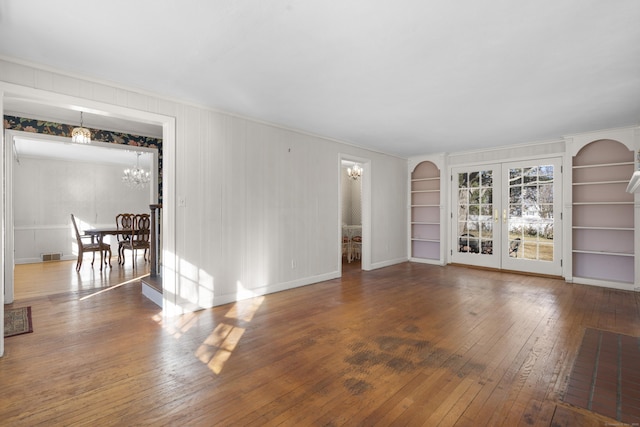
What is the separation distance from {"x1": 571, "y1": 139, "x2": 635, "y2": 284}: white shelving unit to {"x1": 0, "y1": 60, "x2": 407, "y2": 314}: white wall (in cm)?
414

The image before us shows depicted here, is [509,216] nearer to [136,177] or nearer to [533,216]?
[533,216]

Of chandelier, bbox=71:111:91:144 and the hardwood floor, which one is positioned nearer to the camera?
the hardwood floor

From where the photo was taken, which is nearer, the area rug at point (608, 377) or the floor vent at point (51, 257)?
the area rug at point (608, 377)

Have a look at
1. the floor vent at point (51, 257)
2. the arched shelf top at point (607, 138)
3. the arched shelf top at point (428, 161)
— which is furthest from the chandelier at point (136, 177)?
the arched shelf top at point (607, 138)

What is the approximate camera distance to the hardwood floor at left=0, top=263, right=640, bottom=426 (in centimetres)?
186

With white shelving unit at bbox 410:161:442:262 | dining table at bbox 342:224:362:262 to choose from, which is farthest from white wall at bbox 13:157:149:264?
white shelving unit at bbox 410:161:442:262

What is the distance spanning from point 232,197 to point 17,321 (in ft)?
8.63

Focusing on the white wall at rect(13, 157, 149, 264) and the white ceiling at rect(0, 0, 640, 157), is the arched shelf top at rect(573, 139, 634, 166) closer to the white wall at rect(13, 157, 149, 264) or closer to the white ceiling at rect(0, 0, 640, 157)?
the white ceiling at rect(0, 0, 640, 157)

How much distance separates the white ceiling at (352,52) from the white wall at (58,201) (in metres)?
6.83

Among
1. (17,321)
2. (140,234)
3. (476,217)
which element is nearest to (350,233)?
(476,217)

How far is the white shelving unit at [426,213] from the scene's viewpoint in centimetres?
722

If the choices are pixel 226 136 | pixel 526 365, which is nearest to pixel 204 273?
pixel 226 136

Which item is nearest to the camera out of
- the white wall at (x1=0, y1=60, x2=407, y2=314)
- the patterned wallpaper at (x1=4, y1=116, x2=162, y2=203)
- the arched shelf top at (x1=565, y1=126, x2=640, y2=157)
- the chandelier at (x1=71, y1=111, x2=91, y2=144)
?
the white wall at (x1=0, y1=60, x2=407, y2=314)

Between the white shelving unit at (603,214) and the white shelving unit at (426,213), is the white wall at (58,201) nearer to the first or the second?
the white shelving unit at (426,213)
